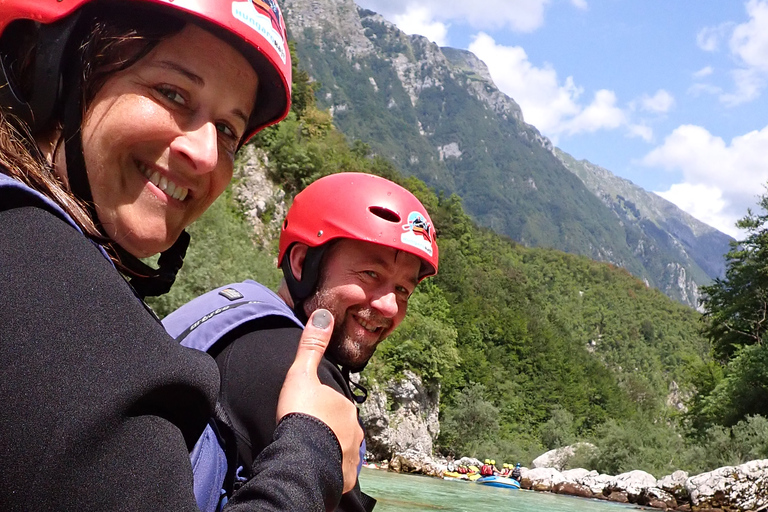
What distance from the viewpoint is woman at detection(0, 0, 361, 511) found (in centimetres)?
72

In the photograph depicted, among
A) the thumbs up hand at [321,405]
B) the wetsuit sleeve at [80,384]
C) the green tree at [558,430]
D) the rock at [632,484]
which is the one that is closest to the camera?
the wetsuit sleeve at [80,384]

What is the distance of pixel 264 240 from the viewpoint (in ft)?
98.7

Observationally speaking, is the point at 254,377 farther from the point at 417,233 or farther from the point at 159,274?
the point at 417,233

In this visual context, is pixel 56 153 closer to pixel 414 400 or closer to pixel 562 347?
pixel 414 400

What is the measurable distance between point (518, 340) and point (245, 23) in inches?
2431

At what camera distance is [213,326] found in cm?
185

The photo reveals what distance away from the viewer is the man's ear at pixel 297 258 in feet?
9.53

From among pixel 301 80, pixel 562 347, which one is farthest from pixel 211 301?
pixel 562 347

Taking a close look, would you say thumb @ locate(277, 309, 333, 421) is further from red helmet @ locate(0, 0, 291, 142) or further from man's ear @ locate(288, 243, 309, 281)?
man's ear @ locate(288, 243, 309, 281)

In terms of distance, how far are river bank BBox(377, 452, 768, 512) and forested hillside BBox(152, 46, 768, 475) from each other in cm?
323

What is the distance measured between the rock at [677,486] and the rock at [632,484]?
599 millimetres

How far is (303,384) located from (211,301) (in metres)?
0.90

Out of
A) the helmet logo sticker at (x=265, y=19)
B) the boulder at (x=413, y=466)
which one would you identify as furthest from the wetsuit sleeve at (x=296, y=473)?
the boulder at (x=413, y=466)

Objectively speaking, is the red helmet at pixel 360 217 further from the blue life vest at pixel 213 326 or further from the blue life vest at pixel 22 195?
the blue life vest at pixel 22 195
